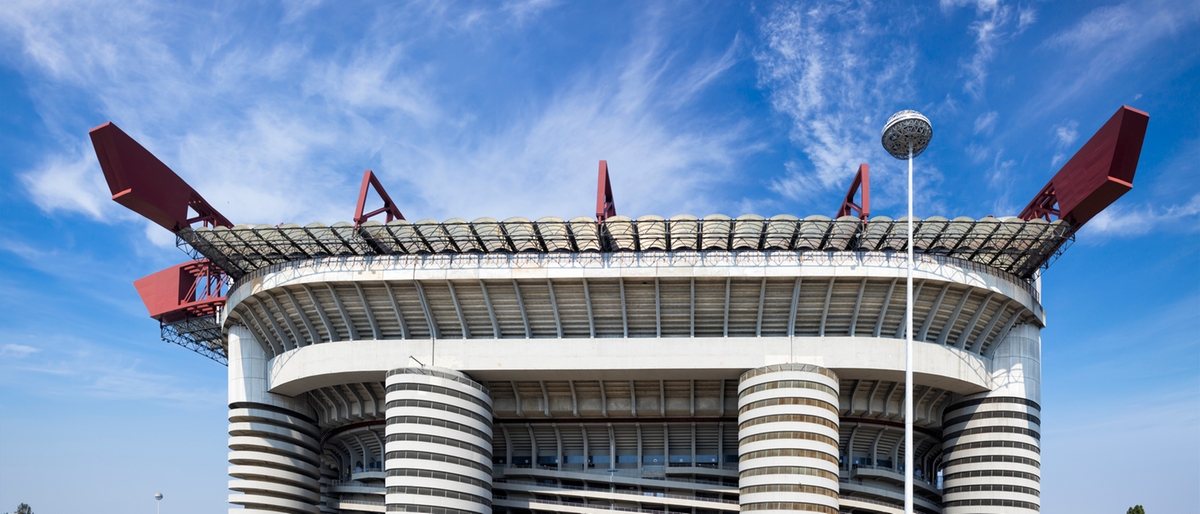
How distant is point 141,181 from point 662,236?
34.3 meters

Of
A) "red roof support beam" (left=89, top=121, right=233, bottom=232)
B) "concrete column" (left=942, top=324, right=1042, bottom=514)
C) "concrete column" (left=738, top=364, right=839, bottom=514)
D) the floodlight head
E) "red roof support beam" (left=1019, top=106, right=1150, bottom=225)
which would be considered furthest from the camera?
"concrete column" (left=942, top=324, right=1042, bottom=514)

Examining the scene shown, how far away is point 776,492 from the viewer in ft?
172

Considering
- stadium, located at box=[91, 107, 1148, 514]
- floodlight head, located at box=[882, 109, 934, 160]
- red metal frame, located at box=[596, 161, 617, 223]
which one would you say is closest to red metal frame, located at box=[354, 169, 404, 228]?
stadium, located at box=[91, 107, 1148, 514]

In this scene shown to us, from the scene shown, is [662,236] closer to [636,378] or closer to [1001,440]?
[636,378]

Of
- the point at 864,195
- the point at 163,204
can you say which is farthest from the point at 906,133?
the point at 163,204

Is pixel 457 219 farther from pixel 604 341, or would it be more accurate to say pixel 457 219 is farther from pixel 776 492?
pixel 776 492

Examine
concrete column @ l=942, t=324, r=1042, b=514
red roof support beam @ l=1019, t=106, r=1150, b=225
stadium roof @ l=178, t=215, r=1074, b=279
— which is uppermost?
red roof support beam @ l=1019, t=106, r=1150, b=225

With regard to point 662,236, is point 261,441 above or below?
below

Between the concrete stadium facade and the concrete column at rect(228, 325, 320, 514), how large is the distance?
0.47ft

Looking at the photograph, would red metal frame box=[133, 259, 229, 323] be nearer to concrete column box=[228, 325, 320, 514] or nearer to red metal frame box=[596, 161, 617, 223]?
concrete column box=[228, 325, 320, 514]

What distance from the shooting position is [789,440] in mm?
53188

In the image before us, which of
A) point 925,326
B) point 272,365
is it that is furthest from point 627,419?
point 272,365

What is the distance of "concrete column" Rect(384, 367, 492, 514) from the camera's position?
54750 mm

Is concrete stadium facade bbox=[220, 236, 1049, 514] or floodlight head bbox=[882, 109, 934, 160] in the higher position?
floodlight head bbox=[882, 109, 934, 160]
